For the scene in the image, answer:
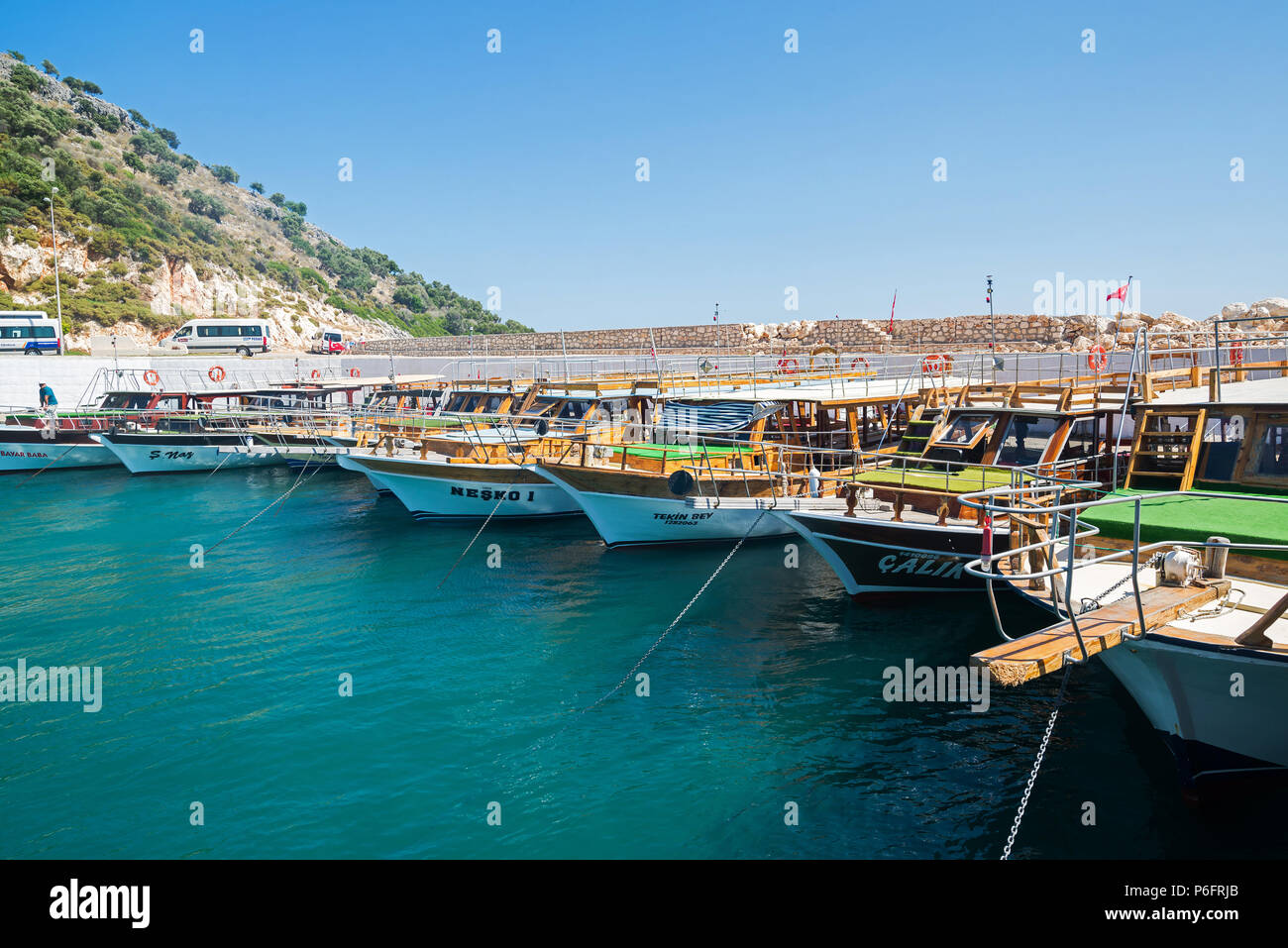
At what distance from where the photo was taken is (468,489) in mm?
21375

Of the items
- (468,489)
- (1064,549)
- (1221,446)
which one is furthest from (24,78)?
(1221,446)

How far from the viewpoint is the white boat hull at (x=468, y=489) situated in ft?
69.1

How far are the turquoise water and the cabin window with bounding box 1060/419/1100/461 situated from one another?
3399 millimetres

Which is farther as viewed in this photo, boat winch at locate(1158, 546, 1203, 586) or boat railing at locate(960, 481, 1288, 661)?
boat winch at locate(1158, 546, 1203, 586)

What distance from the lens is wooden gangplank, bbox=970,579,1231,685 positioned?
5.96 meters

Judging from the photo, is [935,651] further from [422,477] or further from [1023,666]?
[422,477]

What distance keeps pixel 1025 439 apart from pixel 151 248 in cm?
7367

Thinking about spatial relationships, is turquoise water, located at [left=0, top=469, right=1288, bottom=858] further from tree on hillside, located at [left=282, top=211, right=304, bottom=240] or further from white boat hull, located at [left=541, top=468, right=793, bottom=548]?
tree on hillside, located at [left=282, top=211, right=304, bottom=240]

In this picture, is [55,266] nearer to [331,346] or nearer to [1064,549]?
[331,346]

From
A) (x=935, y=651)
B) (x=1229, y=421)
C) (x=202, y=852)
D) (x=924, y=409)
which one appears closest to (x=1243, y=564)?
(x=1229, y=421)

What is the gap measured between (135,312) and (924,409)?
62207mm

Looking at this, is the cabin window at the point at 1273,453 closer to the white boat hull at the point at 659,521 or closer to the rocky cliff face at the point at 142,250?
the white boat hull at the point at 659,521

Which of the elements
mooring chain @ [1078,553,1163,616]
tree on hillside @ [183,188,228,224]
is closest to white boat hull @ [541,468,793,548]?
mooring chain @ [1078,553,1163,616]

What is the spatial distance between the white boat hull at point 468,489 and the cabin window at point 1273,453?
49.6 ft
